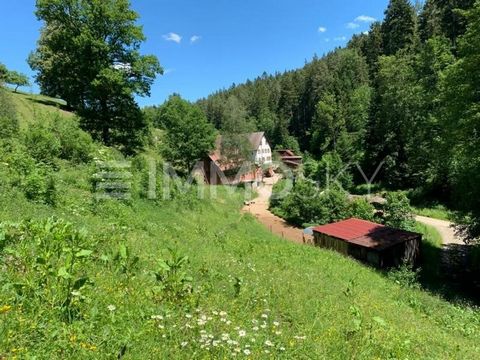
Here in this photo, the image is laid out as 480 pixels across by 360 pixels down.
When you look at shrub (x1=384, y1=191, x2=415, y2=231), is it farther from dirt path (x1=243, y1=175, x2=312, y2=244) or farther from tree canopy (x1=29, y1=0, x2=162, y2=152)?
tree canopy (x1=29, y1=0, x2=162, y2=152)

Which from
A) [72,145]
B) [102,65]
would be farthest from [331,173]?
[72,145]

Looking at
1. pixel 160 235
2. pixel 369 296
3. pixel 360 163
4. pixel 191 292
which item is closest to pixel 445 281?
pixel 369 296

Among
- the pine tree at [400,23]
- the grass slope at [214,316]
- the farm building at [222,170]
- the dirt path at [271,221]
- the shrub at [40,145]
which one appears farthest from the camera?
the pine tree at [400,23]

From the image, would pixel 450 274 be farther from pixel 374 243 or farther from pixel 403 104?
pixel 403 104

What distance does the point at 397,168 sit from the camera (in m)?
45.5

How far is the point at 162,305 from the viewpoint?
5.04 m

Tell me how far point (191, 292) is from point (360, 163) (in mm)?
50775

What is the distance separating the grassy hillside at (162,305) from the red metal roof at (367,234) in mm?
11950

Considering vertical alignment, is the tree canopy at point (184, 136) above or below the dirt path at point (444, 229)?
above

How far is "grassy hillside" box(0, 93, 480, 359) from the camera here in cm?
402

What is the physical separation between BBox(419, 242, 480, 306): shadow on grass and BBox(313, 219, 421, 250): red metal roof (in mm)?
2226

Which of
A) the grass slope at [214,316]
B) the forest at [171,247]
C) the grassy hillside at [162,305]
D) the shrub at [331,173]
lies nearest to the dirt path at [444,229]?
the forest at [171,247]

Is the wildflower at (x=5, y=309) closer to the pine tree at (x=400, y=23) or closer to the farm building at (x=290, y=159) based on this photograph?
the farm building at (x=290, y=159)

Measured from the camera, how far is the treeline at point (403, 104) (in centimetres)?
1809
